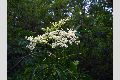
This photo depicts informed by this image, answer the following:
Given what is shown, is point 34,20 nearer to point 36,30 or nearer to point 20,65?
point 36,30

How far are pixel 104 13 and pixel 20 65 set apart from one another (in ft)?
2.33

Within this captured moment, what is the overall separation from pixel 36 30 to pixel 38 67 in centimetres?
48

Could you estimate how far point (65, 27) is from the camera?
2381 mm

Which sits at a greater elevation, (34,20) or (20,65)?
(34,20)

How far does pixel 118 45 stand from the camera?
173 centimetres

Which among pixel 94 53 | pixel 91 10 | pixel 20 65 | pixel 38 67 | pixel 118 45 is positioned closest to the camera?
pixel 118 45

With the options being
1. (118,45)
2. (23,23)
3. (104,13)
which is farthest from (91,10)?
(118,45)

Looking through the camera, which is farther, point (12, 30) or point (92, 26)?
point (92, 26)

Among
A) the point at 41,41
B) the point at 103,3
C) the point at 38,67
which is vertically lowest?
the point at 38,67

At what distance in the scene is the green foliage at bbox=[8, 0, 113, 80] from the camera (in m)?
2.03

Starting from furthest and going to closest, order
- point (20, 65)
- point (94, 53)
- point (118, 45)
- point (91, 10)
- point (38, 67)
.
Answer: point (91, 10) → point (94, 53) → point (20, 65) → point (38, 67) → point (118, 45)

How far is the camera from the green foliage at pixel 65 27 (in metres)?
2.03

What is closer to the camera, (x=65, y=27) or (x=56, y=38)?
(x=56, y=38)

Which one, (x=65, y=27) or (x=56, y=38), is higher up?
(x=65, y=27)
